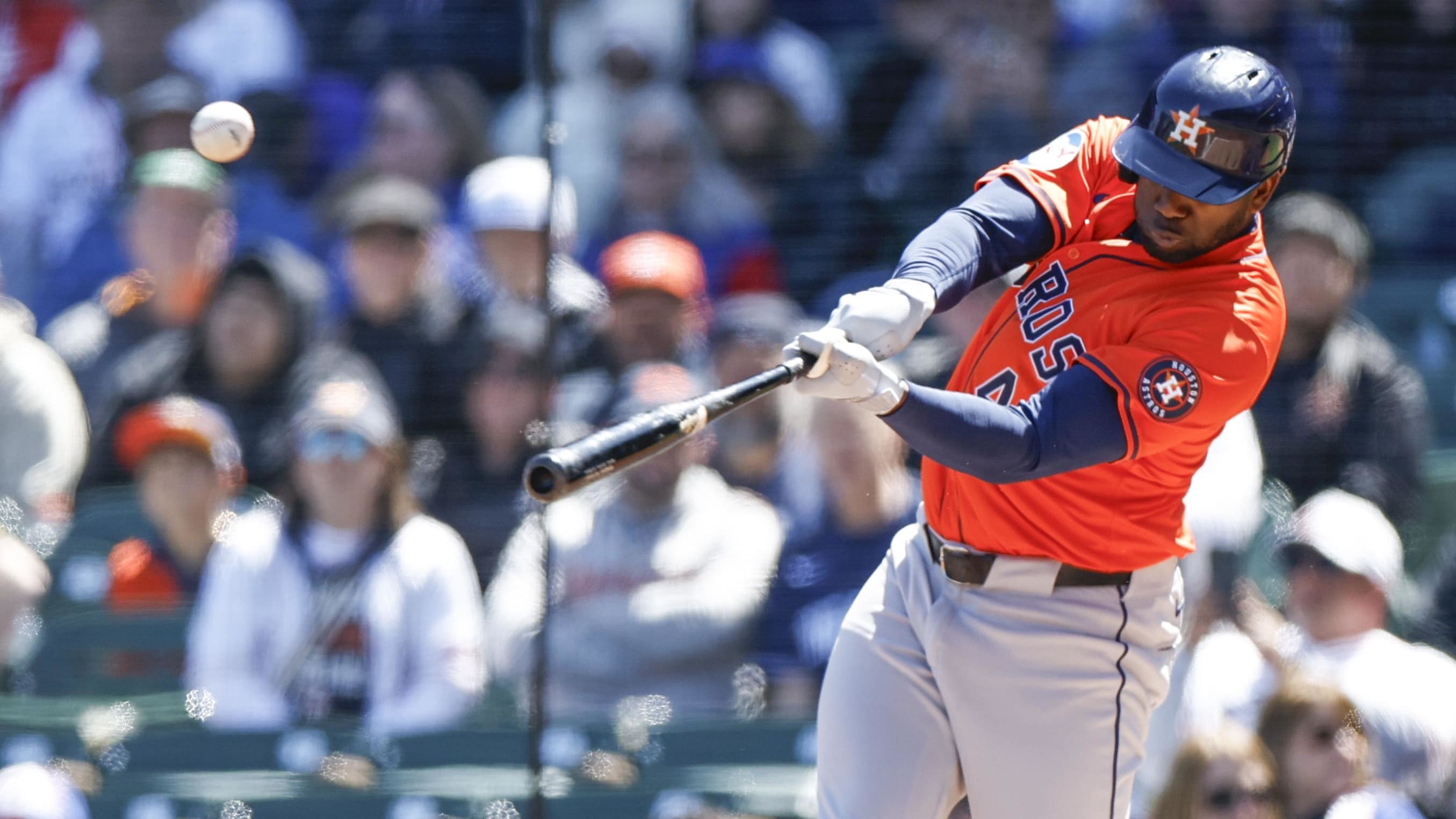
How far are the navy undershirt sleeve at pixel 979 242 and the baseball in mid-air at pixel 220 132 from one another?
6.26 ft

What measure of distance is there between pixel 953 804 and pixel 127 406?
8.56 feet

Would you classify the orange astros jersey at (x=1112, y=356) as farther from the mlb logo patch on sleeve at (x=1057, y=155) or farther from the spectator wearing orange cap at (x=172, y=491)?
the spectator wearing orange cap at (x=172, y=491)

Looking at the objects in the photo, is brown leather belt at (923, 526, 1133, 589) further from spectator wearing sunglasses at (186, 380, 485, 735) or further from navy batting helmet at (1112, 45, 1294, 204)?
spectator wearing sunglasses at (186, 380, 485, 735)

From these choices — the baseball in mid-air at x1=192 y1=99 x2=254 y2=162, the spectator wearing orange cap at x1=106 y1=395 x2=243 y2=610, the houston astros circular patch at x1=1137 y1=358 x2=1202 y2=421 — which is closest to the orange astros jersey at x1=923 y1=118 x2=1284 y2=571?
Result: the houston astros circular patch at x1=1137 y1=358 x2=1202 y2=421

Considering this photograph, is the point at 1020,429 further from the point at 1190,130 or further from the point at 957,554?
the point at 1190,130

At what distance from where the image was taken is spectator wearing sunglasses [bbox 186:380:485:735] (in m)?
3.54

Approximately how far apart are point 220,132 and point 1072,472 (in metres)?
2.23

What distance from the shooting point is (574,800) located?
3.47 meters

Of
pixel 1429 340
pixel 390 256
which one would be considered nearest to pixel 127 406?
pixel 390 256

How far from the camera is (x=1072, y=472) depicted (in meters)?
2.22

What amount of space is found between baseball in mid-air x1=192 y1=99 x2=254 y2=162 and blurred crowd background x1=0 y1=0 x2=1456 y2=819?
503 millimetres

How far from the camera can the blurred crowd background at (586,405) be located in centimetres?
348

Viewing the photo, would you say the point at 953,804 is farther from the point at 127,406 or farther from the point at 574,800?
the point at 127,406

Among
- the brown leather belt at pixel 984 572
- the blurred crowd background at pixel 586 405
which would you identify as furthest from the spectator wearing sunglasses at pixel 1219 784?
the brown leather belt at pixel 984 572
